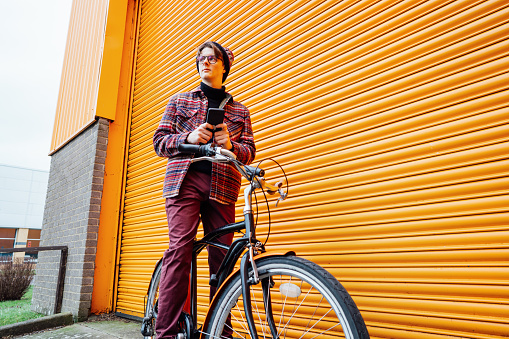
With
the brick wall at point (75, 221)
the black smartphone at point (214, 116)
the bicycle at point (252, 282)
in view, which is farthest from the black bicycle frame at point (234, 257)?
the brick wall at point (75, 221)

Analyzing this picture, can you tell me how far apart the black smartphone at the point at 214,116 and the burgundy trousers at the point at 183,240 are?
0.38 meters

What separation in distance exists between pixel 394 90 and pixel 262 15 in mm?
1700

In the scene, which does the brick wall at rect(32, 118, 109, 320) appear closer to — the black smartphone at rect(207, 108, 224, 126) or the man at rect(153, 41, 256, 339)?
the man at rect(153, 41, 256, 339)

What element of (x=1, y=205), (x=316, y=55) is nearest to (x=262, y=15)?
(x=316, y=55)

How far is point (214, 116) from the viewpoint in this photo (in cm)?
175

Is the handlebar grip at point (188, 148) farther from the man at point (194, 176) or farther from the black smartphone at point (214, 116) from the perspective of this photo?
the black smartphone at point (214, 116)

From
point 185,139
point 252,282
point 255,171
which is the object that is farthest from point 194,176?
point 252,282

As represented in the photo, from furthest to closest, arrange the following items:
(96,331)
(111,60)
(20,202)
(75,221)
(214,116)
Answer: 1. (20,202)
2. (111,60)
3. (75,221)
4. (96,331)
5. (214,116)

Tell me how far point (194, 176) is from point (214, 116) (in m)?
0.43

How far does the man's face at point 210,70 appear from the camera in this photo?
6.79 ft

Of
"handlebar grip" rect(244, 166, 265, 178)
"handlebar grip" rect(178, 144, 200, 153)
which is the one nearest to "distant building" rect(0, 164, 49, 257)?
"handlebar grip" rect(178, 144, 200, 153)

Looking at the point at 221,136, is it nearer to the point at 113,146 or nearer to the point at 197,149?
the point at 197,149

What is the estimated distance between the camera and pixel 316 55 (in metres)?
2.60

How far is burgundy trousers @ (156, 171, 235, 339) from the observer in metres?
1.83
